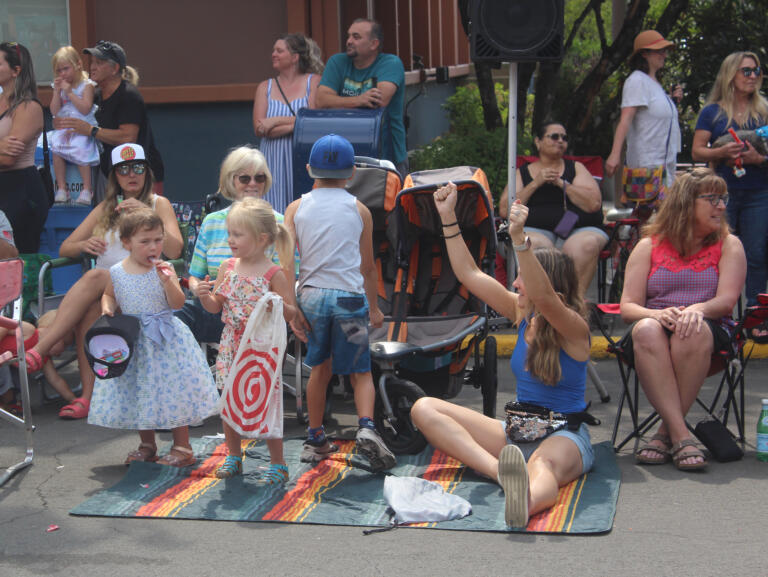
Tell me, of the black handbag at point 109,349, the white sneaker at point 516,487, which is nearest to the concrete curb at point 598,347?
the white sneaker at point 516,487

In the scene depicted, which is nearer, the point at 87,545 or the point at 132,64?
the point at 87,545

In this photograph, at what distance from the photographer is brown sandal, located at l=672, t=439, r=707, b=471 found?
5418 millimetres

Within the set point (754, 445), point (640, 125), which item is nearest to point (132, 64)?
point (640, 125)

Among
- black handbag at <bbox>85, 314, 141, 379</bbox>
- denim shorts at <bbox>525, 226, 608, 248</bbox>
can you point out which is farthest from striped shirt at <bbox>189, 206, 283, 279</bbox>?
denim shorts at <bbox>525, 226, 608, 248</bbox>

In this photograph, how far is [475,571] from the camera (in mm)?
4281

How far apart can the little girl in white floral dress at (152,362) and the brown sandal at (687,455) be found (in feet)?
7.68

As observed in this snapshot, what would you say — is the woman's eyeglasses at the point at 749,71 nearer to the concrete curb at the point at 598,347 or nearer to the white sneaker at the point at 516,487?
the concrete curb at the point at 598,347

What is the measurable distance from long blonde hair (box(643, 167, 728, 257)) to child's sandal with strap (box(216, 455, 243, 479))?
100 inches

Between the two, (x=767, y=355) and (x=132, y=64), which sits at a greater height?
(x=132, y=64)

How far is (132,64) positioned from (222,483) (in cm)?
649

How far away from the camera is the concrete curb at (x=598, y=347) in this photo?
25.9 feet

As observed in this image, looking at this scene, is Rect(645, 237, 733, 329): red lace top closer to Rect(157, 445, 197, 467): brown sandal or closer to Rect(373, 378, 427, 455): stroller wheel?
Rect(373, 378, 427, 455): stroller wheel

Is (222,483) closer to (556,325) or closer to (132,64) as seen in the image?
(556,325)

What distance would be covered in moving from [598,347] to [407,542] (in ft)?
12.4
